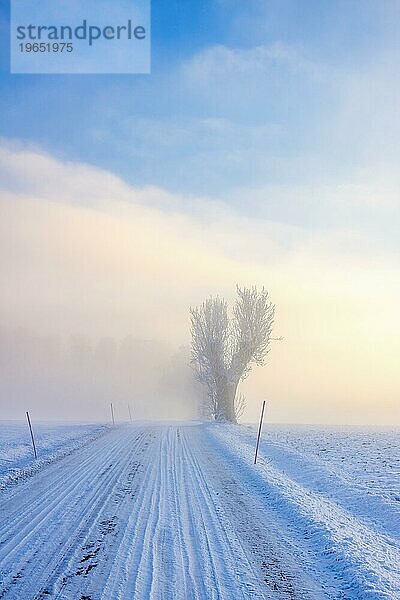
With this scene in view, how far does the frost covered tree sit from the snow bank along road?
25423mm

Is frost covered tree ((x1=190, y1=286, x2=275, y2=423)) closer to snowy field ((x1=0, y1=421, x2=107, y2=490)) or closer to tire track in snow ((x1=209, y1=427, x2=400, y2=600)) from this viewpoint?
snowy field ((x1=0, y1=421, x2=107, y2=490))

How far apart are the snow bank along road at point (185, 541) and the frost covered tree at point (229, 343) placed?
25423 mm

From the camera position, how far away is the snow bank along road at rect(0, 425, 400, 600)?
5750 millimetres

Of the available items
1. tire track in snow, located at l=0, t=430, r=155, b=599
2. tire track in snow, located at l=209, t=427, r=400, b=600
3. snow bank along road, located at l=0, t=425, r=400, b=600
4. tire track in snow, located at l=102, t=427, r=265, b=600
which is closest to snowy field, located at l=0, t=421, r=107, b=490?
tire track in snow, located at l=0, t=430, r=155, b=599

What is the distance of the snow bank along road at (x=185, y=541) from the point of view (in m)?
5.75

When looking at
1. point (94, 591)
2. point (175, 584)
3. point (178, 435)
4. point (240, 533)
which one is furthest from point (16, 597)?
point (178, 435)

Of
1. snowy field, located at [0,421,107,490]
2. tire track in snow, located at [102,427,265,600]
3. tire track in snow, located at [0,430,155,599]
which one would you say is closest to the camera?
tire track in snow, located at [102,427,265,600]

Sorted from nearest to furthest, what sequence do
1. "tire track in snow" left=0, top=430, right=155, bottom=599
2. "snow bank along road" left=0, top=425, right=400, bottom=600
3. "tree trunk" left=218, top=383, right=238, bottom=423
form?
"snow bank along road" left=0, top=425, right=400, bottom=600 < "tire track in snow" left=0, top=430, right=155, bottom=599 < "tree trunk" left=218, top=383, right=238, bottom=423

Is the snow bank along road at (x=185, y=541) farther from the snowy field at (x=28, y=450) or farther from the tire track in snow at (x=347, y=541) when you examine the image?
the snowy field at (x=28, y=450)

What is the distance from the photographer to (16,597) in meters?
5.38

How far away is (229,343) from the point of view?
3906cm

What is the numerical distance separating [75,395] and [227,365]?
212 ft

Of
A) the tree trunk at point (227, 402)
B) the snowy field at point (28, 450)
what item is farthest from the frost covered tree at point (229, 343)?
the snowy field at point (28, 450)

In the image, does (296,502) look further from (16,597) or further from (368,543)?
(16,597)
